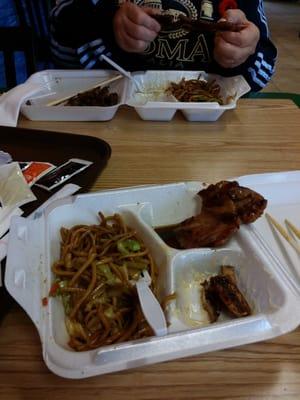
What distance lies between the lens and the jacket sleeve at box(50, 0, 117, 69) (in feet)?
5.00

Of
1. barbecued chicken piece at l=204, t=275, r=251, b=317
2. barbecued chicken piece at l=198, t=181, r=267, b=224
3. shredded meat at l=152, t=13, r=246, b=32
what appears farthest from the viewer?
shredded meat at l=152, t=13, r=246, b=32

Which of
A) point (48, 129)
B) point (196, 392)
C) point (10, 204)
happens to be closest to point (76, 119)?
point (48, 129)

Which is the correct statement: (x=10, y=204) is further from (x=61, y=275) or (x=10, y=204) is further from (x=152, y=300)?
(x=152, y=300)

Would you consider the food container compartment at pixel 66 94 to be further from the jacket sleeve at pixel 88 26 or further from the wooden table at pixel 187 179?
the jacket sleeve at pixel 88 26

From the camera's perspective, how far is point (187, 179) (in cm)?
101

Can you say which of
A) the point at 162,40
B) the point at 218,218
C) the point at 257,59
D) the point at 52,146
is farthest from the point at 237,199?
the point at 162,40

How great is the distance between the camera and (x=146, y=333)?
57 cm

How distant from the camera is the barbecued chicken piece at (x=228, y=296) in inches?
24.6

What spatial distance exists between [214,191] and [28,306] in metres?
0.40

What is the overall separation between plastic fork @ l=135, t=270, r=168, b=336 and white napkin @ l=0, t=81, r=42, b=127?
29.4 inches

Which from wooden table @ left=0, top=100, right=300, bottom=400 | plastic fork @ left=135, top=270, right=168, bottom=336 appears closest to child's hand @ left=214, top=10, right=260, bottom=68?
wooden table @ left=0, top=100, right=300, bottom=400

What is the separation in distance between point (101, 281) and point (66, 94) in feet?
2.97

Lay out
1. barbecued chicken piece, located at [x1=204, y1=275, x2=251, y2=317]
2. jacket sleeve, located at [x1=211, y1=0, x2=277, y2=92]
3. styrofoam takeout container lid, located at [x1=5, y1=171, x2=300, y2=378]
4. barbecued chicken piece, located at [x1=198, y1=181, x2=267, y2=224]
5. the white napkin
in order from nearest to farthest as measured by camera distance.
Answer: styrofoam takeout container lid, located at [x1=5, y1=171, x2=300, y2=378] → barbecued chicken piece, located at [x1=204, y1=275, x2=251, y2=317] → barbecued chicken piece, located at [x1=198, y1=181, x2=267, y2=224] → the white napkin → jacket sleeve, located at [x1=211, y1=0, x2=277, y2=92]

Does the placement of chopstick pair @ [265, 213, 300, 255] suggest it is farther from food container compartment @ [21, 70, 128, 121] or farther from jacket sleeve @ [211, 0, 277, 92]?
jacket sleeve @ [211, 0, 277, 92]
